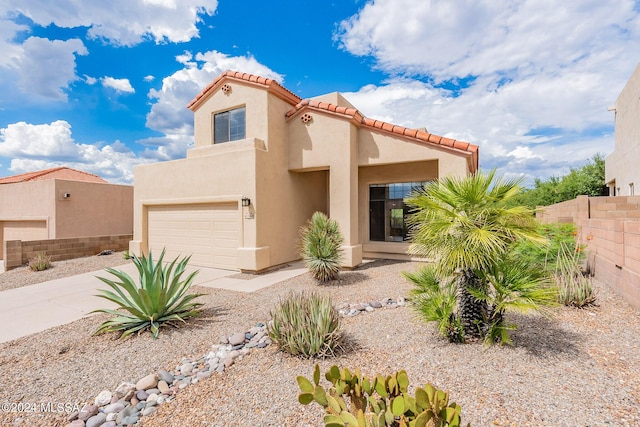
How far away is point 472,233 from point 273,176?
27.1ft

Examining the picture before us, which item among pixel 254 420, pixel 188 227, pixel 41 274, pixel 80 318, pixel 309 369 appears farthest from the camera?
pixel 188 227

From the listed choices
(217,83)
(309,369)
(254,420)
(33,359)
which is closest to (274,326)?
(309,369)

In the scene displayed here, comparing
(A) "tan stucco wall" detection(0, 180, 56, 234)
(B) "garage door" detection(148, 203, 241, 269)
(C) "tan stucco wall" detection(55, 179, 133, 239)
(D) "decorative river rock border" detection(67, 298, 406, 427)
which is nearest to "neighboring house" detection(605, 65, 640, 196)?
(B) "garage door" detection(148, 203, 241, 269)

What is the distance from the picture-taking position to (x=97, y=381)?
4074 mm

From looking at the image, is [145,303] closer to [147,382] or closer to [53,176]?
[147,382]

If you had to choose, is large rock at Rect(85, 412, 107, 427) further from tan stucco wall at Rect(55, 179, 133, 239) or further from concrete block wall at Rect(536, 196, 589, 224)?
tan stucco wall at Rect(55, 179, 133, 239)

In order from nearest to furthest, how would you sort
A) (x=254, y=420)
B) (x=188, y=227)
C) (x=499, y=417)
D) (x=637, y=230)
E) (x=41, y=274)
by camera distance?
(x=499, y=417) < (x=254, y=420) < (x=637, y=230) < (x=41, y=274) < (x=188, y=227)

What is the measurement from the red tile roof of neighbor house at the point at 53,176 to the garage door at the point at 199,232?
11.0 metres

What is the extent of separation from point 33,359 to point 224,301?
3.33 m

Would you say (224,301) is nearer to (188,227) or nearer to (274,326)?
(274,326)

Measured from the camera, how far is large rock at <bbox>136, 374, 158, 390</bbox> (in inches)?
153

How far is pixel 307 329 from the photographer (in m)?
4.35

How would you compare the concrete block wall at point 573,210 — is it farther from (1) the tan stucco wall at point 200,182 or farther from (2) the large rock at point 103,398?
(2) the large rock at point 103,398

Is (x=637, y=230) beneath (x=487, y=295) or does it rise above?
above
